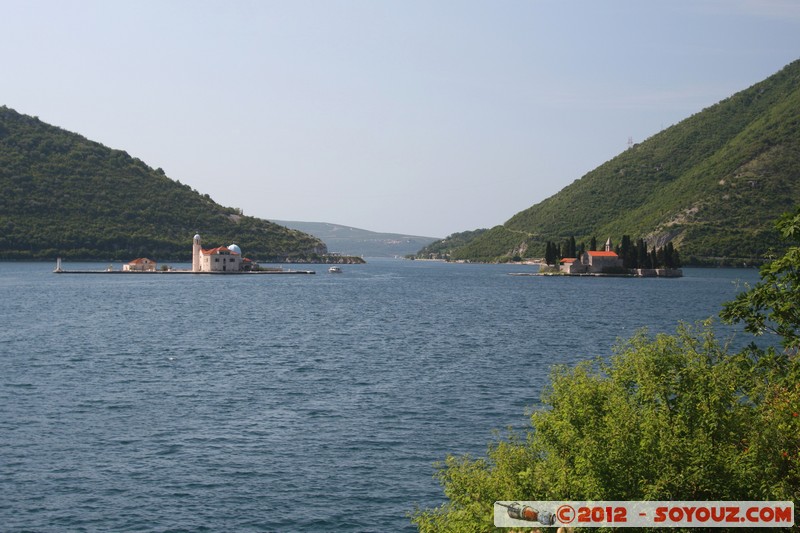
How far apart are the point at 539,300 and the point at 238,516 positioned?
350ft

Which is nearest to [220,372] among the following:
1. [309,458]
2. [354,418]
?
[354,418]

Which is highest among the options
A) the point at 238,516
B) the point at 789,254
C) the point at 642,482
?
the point at 789,254

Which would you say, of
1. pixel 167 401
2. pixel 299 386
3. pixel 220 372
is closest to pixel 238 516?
pixel 167 401

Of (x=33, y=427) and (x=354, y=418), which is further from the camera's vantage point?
(x=354, y=418)

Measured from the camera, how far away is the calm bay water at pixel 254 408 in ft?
94.0

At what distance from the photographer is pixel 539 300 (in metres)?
130

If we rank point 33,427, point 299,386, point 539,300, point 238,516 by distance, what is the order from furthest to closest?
point 539,300, point 299,386, point 33,427, point 238,516

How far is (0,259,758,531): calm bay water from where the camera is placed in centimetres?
2864

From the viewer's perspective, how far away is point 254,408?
4316 centimetres

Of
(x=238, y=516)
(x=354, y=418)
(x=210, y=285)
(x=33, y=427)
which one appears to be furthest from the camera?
(x=210, y=285)

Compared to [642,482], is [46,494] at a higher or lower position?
lower

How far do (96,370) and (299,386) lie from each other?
52.1 ft

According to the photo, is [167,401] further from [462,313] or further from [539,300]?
[539,300]

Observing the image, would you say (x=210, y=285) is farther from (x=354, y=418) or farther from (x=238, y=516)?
(x=238, y=516)
